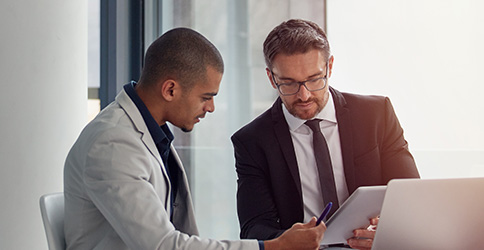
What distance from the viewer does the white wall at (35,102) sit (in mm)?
1847

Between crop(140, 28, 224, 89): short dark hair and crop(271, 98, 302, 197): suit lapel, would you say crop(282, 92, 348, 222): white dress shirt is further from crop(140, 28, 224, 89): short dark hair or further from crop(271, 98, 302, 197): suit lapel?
crop(140, 28, 224, 89): short dark hair

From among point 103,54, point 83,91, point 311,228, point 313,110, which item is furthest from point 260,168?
point 103,54

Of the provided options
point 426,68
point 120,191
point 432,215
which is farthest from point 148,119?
point 426,68

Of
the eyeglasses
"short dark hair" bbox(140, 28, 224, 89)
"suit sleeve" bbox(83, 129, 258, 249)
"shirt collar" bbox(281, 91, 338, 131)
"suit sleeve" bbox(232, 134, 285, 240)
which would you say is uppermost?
"short dark hair" bbox(140, 28, 224, 89)

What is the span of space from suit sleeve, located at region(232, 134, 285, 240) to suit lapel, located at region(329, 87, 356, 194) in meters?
0.28

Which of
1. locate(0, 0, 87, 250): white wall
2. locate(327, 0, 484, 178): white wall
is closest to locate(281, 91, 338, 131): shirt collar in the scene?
locate(327, 0, 484, 178): white wall

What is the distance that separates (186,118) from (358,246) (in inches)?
24.3

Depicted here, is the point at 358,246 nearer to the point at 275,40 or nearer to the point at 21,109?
the point at 275,40

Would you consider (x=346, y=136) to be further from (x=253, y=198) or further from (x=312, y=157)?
(x=253, y=198)

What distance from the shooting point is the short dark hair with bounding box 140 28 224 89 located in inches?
63.7

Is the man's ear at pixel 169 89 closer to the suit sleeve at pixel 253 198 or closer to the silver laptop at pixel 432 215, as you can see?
the suit sleeve at pixel 253 198

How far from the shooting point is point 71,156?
4.87 ft

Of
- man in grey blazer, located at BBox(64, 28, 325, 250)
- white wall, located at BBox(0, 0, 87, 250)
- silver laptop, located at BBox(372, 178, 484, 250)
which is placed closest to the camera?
silver laptop, located at BBox(372, 178, 484, 250)

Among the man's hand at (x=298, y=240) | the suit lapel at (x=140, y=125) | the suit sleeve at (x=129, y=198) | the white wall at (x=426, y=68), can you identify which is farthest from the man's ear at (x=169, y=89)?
the white wall at (x=426, y=68)
